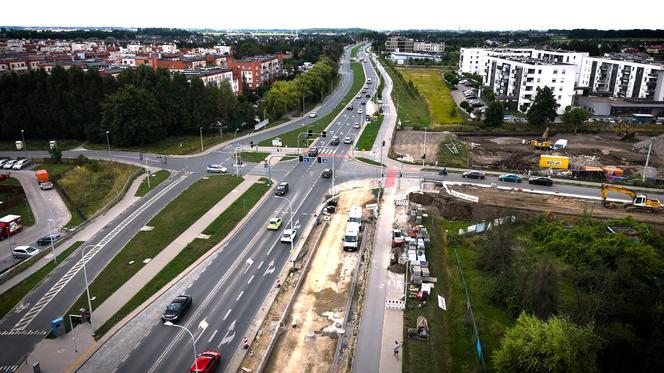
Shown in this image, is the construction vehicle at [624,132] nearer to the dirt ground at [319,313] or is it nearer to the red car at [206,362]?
the dirt ground at [319,313]

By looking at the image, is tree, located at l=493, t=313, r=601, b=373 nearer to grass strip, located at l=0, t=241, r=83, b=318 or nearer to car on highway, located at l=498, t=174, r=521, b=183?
grass strip, located at l=0, t=241, r=83, b=318

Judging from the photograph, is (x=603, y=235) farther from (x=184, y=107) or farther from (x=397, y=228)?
(x=184, y=107)

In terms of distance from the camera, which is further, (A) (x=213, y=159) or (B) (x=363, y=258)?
(A) (x=213, y=159)

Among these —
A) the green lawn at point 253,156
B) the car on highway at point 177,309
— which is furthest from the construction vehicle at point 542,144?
the car on highway at point 177,309

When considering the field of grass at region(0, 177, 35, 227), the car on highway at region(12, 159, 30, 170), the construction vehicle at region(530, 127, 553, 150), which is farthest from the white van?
the car on highway at region(12, 159, 30, 170)

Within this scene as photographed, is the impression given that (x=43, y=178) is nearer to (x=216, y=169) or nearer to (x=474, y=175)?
(x=216, y=169)

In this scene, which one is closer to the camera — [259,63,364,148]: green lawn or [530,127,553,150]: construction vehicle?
[530,127,553,150]: construction vehicle

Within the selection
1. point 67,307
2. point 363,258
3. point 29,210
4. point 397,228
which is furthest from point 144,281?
point 29,210
